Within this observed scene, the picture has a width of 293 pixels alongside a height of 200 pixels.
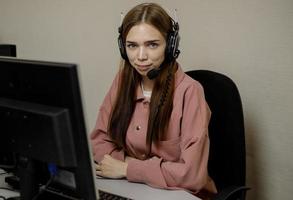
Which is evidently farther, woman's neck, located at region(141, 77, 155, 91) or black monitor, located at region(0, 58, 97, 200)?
woman's neck, located at region(141, 77, 155, 91)

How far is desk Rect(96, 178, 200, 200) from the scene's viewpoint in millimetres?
1114

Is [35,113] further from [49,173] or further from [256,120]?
Answer: [256,120]

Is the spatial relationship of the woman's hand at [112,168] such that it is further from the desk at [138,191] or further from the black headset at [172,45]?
the black headset at [172,45]

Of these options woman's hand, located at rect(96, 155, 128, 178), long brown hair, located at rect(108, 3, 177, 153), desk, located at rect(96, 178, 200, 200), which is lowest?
desk, located at rect(96, 178, 200, 200)

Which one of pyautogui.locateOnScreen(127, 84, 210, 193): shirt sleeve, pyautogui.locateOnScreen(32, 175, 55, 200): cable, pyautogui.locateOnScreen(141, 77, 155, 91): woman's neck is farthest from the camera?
pyautogui.locateOnScreen(141, 77, 155, 91): woman's neck

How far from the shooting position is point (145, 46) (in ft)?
4.35

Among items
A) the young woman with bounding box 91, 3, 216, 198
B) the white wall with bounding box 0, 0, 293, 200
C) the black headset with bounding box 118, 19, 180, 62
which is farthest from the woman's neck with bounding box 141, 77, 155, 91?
the white wall with bounding box 0, 0, 293, 200

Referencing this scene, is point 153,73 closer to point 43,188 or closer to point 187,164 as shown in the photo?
point 187,164

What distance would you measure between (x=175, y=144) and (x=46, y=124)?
0.63 meters

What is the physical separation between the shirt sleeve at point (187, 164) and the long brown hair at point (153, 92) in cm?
8

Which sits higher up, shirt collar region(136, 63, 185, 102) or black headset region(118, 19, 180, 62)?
black headset region(118, 19, 180, 62)

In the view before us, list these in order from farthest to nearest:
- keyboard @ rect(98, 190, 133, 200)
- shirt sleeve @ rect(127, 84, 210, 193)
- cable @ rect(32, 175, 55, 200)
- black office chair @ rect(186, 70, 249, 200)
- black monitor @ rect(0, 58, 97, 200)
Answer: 1. black office chair @ rect(186, 70, 249, 200)
2. shirt sleeve @ rect(127, 84, 210, 193)
3. keyboard @ rect(98, 190, 133, 200)
4. cable @ rect(32, 175, 55, 200)
5. black monitor @ rect(0, 58, 97, 200)

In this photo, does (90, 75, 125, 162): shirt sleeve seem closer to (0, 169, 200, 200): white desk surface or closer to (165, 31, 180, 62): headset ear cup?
(0, 169, 200, 200): white desk surface

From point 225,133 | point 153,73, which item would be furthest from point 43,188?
point 225,133
